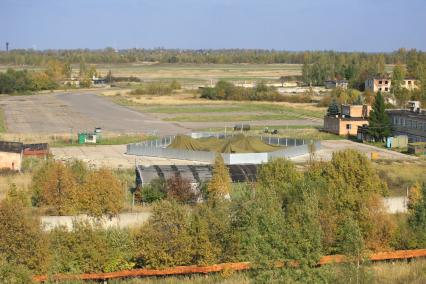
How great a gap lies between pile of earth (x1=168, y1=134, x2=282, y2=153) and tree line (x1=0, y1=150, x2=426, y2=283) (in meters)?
15.0

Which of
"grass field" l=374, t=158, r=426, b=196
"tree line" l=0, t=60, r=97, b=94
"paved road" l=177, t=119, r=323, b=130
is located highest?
"tree line" l=0, t=60, r=97, b=94

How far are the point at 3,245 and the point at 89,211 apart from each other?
4.75 m

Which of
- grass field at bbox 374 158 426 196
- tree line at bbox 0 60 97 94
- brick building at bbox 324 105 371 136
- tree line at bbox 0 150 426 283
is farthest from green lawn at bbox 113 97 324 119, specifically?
tree line at bbox 0 150 426 283

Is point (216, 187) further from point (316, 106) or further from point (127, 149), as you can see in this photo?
point (316, 106)

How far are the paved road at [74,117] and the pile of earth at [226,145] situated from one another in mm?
10137

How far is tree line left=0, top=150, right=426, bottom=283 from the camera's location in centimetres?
1530

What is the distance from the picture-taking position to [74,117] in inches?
2202

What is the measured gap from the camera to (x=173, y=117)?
56.3 meters

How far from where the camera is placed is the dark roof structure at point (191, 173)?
24.7 metres

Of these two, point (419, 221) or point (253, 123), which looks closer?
point (419, 221)

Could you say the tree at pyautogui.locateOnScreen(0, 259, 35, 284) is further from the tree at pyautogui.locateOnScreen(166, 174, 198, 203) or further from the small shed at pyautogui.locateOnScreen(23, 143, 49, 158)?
the small shed at pyautogui.locateOnScreen(23, 143, 49, 158)

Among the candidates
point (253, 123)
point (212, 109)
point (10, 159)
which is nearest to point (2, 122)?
point (253, 123)

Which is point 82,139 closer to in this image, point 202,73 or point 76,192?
point 76,192

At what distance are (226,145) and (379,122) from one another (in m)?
11.3
